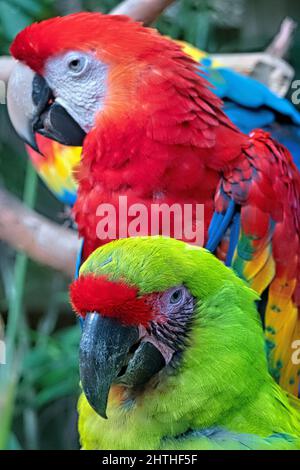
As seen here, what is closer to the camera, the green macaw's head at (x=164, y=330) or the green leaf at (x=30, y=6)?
the green macaw's head at (x=164, y=330)

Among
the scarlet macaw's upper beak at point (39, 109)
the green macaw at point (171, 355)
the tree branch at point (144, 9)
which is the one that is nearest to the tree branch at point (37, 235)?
the scarlet macaw's upper beak at point (39, 109)

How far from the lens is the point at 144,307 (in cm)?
73

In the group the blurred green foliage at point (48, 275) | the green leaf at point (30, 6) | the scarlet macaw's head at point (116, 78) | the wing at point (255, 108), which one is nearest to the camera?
the scarlet macaw's head at point (116, 78)

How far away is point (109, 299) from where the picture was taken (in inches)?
27.5

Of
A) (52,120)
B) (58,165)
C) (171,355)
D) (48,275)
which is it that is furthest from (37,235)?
(48,275)

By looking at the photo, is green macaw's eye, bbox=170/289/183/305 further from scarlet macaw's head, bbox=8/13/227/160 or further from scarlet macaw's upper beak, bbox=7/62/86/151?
scarlet macaw's upper beak, bbox=7/62/86/151

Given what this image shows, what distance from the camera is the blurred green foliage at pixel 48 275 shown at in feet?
5.82

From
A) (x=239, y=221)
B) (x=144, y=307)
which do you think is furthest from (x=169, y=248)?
(x=239, y=221)

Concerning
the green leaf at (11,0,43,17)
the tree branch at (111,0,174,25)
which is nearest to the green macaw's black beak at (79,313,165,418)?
the tree branch at (111,0,174,25)

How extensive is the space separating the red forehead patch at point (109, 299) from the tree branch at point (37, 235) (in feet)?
2.44

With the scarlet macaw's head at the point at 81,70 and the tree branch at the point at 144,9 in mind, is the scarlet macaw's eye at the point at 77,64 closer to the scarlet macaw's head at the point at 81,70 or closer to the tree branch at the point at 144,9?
the scarlet macaw's head at the point at 81,70

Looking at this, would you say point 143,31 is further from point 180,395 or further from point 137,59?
point 180,395

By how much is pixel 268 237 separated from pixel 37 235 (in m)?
0.56

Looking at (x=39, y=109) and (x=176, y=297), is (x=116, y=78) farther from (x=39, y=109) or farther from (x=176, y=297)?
(x=176, y=297)
